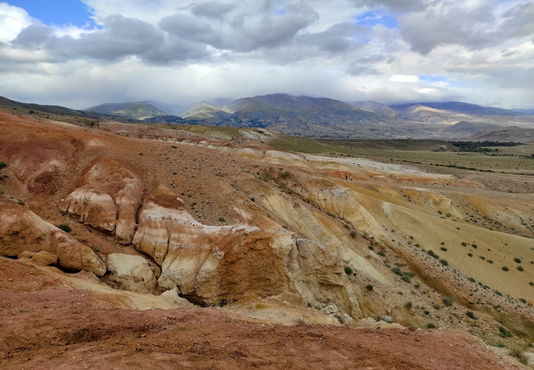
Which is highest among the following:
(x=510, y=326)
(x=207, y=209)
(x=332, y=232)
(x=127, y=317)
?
(x=207, y=209)

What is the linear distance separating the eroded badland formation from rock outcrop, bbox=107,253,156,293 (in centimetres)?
7

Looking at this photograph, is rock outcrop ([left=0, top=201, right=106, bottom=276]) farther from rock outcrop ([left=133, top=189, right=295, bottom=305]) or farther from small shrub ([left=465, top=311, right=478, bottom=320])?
small shrub ([left=465, top=311, right=478, bottom=320])

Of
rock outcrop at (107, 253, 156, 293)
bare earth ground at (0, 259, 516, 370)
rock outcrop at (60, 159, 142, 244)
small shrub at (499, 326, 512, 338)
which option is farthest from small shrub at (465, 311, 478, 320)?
rock outcrop at (60, 159, 142, 244)

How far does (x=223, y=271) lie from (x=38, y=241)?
947cm

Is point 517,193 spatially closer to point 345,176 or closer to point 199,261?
point 345,176

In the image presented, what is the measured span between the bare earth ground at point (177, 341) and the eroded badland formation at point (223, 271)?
60mm

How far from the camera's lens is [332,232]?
2770 cm

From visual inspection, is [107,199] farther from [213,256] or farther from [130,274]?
[213,256]

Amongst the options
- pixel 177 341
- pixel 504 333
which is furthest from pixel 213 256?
pixel 504 333

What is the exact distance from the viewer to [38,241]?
15.5m

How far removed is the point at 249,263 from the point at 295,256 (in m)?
3.01

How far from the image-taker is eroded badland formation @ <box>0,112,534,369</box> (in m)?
9.58

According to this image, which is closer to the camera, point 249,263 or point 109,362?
point 109,362

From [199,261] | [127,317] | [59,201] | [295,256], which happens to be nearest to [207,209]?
[199,261]
